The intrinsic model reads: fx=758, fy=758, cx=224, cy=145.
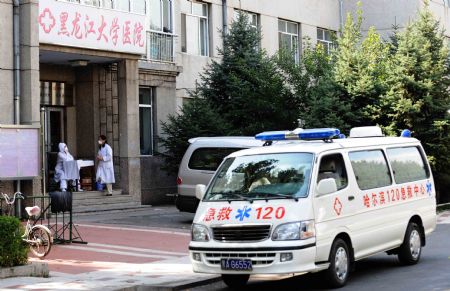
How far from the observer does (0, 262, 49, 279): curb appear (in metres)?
11.2

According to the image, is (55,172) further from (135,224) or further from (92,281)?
(92,281)

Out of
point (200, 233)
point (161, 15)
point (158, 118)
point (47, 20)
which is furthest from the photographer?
point (161, 15)

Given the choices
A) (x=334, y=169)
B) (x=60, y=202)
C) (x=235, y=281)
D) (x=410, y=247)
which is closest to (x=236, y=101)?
(x=60, y=202)

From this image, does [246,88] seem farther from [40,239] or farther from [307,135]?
[307,135]

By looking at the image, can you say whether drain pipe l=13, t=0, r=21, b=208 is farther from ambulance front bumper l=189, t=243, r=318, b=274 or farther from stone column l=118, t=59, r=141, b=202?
ambulance front bumper l=189, t=243, r=318, b=274

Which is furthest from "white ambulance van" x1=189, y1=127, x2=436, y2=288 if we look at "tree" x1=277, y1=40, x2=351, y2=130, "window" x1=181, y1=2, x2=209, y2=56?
"window" x1=181, y1=2, x2=209, y2=56

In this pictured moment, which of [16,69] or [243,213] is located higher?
[16,69]

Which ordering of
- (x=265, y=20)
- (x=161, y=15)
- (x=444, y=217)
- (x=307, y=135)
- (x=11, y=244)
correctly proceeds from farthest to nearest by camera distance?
(x=265, y=20)
(x=161, y=15)
(x=444, y=217)
(x=307, y=135)
(x=11, y=244)

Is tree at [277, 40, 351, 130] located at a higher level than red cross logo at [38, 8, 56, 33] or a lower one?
lower

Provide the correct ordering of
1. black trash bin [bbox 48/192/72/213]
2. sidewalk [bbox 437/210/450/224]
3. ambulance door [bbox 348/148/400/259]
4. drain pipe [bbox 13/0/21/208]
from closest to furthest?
ambulance door [bbox 348/148/400/259] → black trash bin [bbox 48/192/72/213] → drain pipe [bbox 13/0/21/208] → sidewalk [bbox 437/210/450/224]

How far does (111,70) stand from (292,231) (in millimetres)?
15462

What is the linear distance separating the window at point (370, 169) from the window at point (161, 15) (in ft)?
50.6

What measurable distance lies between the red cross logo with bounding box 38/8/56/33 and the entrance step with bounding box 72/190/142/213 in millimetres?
4809

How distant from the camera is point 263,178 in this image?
424 inches
